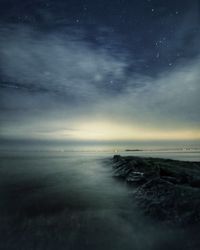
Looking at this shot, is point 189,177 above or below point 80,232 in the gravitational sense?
above

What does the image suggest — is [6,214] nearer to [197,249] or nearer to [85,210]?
[85,210]

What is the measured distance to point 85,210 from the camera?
7594mm

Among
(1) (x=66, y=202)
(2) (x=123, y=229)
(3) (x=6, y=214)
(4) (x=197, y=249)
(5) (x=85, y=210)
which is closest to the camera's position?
(4) (x=197, y=249)

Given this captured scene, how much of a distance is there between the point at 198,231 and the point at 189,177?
6781 millimetres

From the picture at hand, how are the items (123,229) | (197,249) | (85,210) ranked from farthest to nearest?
(85,210), (123,229), (197,249)

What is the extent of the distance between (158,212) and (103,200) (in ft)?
→ 12.0

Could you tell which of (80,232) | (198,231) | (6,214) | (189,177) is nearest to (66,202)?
(6,214)

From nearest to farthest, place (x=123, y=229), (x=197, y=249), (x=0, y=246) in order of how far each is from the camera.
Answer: (x=197, y=249) < (x=0, y=246) < (x=123, y=229)

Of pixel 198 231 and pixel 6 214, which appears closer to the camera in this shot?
pixel 198 231

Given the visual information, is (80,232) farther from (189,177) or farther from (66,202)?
(189,177)

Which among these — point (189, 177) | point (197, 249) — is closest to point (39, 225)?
point (197, 249)

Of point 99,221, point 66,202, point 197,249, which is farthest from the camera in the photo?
point 66,202

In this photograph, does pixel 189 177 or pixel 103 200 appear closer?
pixel 103 200

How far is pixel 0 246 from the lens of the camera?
15.4 ft
